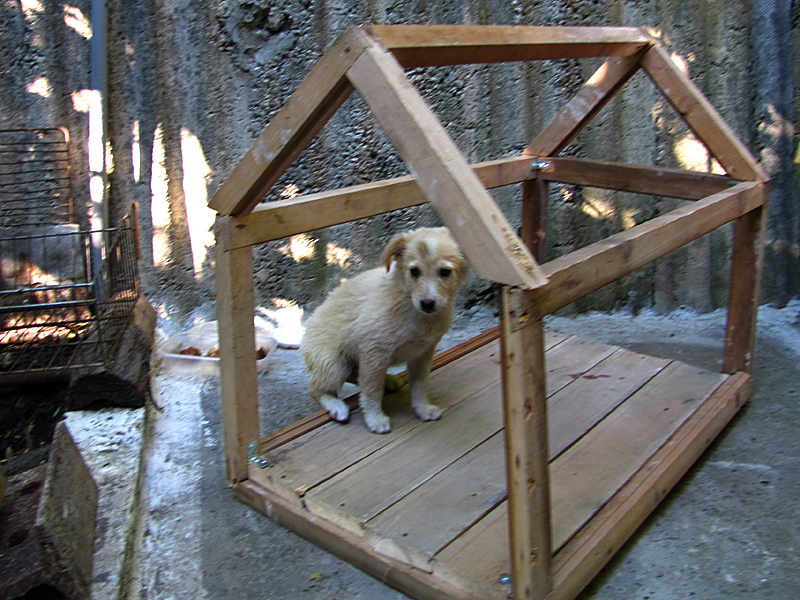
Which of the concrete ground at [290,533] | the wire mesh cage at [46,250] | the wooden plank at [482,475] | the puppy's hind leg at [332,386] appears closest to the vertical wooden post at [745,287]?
the concrete ground at [290,533]

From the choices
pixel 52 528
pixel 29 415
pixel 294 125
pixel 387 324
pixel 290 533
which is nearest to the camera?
pixel 52 528

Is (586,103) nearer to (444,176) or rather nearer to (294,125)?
(294,125)

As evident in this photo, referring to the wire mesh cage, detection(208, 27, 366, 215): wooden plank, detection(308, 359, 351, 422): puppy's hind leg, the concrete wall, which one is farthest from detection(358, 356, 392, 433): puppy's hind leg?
the concrete wall

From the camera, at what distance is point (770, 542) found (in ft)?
7.61

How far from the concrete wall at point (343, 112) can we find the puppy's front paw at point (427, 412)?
1.69 metres

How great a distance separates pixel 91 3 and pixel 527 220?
3.13 meters

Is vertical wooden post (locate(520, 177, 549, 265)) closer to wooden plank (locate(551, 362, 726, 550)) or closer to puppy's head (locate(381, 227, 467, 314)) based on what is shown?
wooden plank (locate(551, 362, 726, 550))

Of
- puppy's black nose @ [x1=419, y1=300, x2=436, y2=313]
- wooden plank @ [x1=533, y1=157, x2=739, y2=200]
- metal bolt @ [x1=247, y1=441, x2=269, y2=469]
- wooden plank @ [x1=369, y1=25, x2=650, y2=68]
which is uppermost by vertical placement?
wooden plank @ [x1=369, y1=25, x2=650, y2=68]

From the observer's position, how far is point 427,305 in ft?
8.03

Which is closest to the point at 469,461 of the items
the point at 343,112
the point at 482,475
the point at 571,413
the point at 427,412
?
the point at 482,475

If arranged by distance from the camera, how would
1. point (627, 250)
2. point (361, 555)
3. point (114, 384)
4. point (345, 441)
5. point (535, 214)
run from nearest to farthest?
point (627, 250), point (361, 555), point (345, 441), point (114, 384), point (535, 214)

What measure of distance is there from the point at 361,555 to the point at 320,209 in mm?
1251

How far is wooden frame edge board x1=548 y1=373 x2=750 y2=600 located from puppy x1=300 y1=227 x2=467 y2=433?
908 millimetres

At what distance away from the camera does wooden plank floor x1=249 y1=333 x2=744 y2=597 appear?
2.20 m
